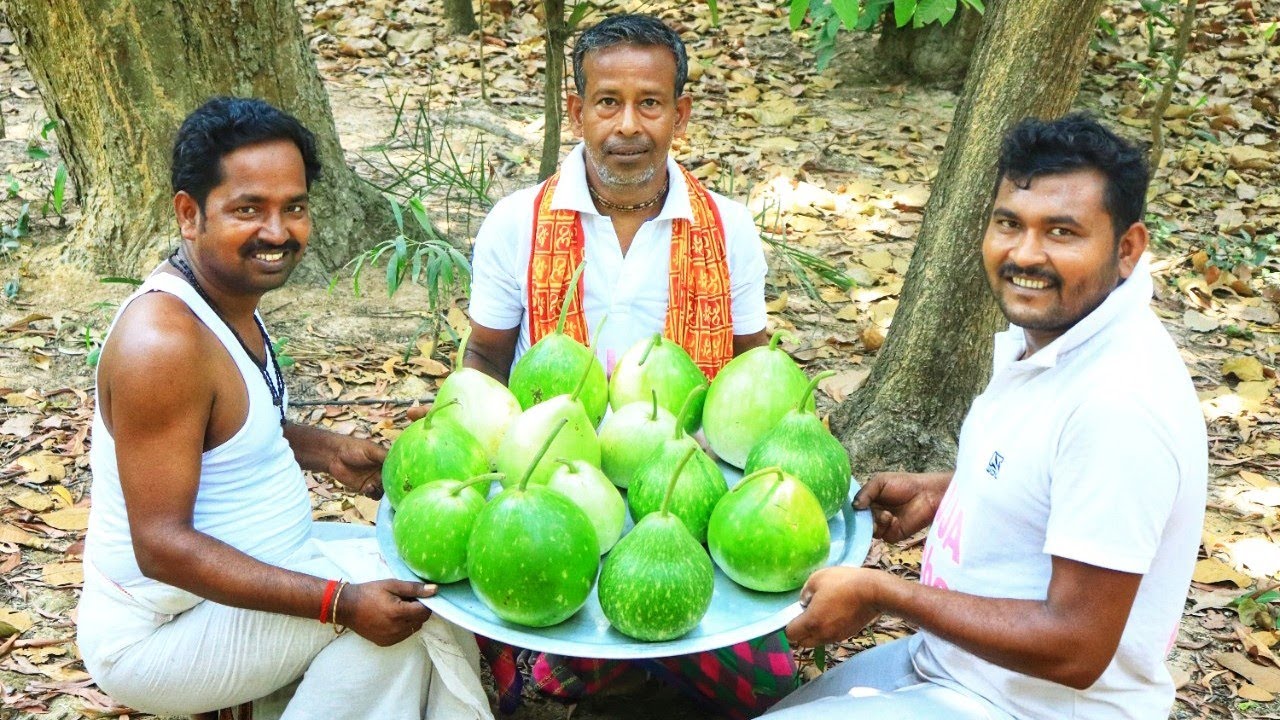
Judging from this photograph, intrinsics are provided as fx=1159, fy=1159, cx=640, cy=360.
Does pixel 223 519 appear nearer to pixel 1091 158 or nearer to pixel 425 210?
pixel 1091 158

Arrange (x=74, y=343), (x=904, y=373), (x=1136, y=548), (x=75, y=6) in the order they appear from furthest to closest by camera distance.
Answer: (x=74, y=343)
(x=75, y=6)
(x=904, y=373)
(x=1136, y=548)

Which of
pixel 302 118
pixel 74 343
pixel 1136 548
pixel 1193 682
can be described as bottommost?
pixel 1193 682

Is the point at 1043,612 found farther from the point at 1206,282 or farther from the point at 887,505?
the point at 1206,282

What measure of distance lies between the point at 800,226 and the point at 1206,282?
6.15 feet

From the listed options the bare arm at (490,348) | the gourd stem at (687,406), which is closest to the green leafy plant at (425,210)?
the bare arm at (490,348)

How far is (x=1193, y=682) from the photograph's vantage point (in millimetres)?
3094

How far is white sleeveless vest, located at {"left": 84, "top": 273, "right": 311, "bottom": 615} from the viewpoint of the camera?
7.41ft

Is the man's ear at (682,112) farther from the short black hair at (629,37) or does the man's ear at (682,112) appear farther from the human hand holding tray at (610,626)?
the human hand holding tray at (610,626)

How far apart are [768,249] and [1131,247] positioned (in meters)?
3.65

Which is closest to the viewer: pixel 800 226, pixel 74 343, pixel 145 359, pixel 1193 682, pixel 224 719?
pixel 145 359

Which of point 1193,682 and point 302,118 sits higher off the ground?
point 302,118

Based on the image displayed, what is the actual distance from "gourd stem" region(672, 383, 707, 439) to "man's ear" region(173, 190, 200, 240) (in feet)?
3.36

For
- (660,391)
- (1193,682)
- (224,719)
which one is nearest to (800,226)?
(1193,682)

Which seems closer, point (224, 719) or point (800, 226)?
point (224, 719)
